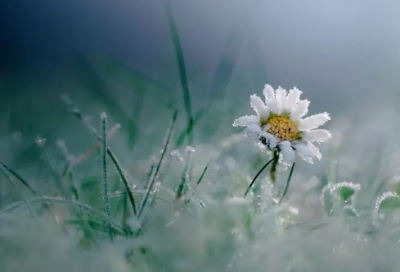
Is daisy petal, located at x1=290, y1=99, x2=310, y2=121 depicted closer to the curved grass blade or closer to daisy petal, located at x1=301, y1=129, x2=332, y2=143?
daisy petal, located at x1=301, y1=129, x2=332, y2=143

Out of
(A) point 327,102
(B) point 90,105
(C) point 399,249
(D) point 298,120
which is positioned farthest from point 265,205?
(A) point 327,102

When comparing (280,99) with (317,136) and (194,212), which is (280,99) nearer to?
(317,136)

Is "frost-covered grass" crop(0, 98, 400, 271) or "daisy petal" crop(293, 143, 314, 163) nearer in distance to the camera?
"frost-covered grass" crop(0, 98, 400, 271)

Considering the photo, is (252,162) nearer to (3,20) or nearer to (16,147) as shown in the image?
(16,147)

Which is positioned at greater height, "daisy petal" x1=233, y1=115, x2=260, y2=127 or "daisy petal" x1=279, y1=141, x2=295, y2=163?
"daisy petal" x1=233, y1=115, x2=260, y2=127

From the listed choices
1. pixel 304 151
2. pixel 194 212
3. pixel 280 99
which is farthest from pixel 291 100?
pixel 194 212

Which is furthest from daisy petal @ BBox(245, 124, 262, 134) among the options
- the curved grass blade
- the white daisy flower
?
the curved grass blade

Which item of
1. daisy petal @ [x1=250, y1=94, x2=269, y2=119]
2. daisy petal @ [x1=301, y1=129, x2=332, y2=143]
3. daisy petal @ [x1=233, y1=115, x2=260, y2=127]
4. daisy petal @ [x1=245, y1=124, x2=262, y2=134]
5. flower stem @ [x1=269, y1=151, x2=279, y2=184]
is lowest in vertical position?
flower stem @ [x1=269, y1=151, x2=279, y2=184]
